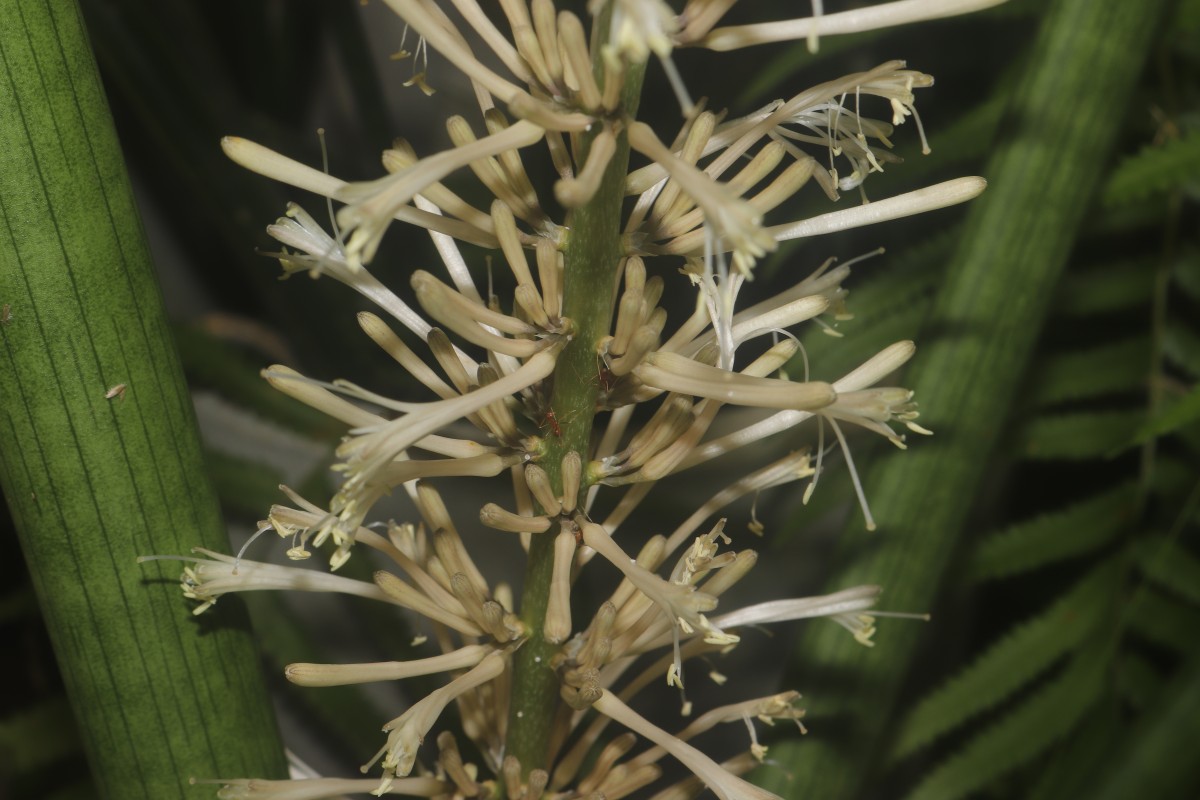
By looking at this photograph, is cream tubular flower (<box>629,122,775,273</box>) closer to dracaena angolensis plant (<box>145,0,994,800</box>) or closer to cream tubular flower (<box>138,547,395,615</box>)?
dracaena angolensis plant (<box>145,0,994,800</box>)

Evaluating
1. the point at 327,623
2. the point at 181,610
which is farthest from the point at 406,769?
the point at 327,623

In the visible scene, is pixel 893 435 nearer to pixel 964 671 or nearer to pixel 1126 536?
pixel 964 671

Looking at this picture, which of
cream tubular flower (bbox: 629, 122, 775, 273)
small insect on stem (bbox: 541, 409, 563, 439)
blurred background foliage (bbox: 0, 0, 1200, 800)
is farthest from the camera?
blurred background foliage (bbox: 0, 0, 1200, 800)

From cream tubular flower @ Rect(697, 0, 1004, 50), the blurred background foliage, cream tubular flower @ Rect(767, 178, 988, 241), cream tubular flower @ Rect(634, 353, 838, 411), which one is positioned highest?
cream tubular flower @ Rect(697, 0, 1004, 50)

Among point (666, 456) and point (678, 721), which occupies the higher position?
point (666, 456)

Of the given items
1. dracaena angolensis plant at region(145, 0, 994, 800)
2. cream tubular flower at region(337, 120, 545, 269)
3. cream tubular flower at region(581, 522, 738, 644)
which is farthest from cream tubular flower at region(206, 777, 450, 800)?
cream tubular flower at region(337, 120, 545, 269)

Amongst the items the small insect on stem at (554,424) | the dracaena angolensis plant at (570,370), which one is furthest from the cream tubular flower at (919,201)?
the small insect on stem at (554,424)

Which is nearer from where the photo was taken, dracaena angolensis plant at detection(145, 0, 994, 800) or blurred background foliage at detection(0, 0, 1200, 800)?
dracaena angolensis plant at detection(145, 0, 994, 800)

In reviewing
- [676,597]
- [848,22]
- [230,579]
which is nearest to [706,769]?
[676,597]
